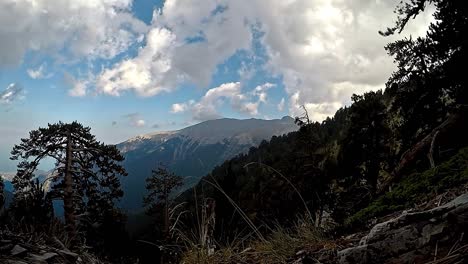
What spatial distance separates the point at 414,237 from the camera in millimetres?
2371

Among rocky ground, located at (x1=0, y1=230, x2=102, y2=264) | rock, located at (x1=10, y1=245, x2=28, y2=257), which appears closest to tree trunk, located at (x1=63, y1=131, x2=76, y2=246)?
rocky ground, located at (x1=0, y1=230, x2=102, y2=264)

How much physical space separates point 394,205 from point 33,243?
3.59 metres

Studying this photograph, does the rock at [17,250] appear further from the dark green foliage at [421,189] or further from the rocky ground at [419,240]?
the dark green foliage at [421,189]

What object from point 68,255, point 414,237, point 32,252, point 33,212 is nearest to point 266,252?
point 414,237

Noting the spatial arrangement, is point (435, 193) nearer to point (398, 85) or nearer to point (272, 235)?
point (272, 235)

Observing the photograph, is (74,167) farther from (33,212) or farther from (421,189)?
(421,189)

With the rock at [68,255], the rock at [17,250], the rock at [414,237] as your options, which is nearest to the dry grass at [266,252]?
the rock at [414,237]

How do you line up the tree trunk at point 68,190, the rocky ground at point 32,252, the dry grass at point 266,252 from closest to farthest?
1. the rocky ground at point 32,252
2. the dry grass at point 266,252
3. the tree trunk at point 68,190

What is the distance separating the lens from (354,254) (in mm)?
2652

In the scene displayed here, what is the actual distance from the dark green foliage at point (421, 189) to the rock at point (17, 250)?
3.01 meters

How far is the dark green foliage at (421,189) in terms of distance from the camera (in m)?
4.11

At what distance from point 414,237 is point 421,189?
2235 millimetres

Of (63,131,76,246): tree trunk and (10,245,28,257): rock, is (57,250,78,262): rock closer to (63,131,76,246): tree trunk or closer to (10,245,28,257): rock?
(10,245,28,257): rock

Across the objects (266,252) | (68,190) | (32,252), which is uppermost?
(68,190)
